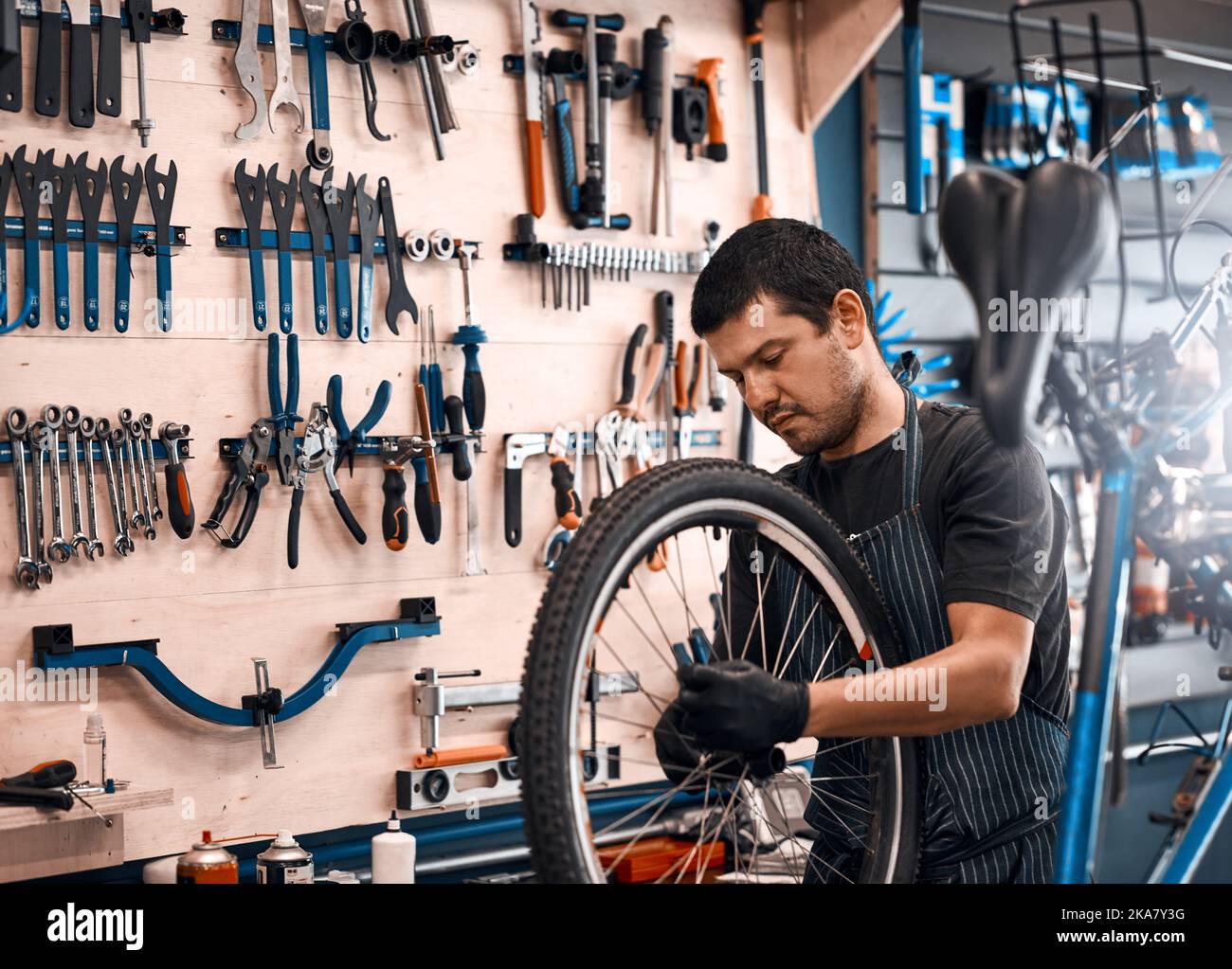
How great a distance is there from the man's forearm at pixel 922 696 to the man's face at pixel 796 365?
1.03 ft

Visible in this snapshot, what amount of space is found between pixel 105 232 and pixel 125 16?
14.1 inches

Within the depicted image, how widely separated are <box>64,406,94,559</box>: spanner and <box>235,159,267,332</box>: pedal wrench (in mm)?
342

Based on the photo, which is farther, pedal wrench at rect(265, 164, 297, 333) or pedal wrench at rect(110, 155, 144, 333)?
pedal wrench at rect(265, 164, 297, 333)

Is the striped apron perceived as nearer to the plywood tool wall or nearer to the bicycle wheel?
the bicycle wheel

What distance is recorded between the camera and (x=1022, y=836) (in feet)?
4.36

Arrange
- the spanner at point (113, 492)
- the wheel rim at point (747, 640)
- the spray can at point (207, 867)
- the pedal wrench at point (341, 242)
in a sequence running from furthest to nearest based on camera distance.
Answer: the pedal wrench at point (341, 242)
the spanner at point (113, 492)
the spray can at point (207, 867)
the wheel rim at point (747, 640)

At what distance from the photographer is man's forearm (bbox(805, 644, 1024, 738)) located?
1.04 m

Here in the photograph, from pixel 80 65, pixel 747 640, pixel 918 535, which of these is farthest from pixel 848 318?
pixel 80 65

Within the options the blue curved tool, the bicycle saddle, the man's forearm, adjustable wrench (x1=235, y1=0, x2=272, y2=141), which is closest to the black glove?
the man's forearm

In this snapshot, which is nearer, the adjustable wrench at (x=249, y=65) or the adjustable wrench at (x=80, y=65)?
the adjustable wrench at (x=80, y=65)

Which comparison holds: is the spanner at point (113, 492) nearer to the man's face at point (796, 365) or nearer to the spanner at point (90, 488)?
the spanner at point (90, 488)

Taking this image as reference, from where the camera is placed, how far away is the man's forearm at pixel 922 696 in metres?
1.04

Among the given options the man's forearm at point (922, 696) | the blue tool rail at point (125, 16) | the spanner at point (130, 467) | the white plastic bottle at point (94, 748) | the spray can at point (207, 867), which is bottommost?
the spray can at point (207, 867)

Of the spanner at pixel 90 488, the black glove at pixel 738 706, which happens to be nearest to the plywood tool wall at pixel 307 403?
the spanner at pixel 90 488
